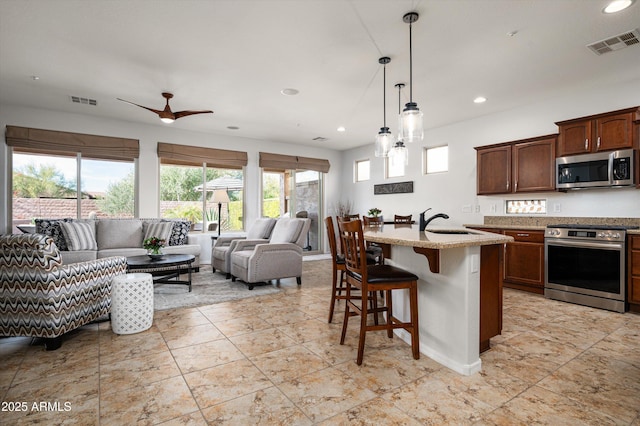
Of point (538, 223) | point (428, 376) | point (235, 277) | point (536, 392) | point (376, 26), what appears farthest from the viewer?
point (235, 277)

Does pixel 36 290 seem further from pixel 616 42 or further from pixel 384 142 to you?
pixel 616 42

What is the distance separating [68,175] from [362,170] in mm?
6038

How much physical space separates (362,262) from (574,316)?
2.73 metres

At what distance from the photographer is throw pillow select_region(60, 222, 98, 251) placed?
4727 millimetres

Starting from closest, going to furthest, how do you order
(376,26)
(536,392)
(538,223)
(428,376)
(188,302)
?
(536,392)
(428,376)
(376,26)
(188,302)
(538,223)

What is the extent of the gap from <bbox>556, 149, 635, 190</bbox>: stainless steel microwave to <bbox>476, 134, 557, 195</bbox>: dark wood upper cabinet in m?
0.14

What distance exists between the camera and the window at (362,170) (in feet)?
26.4

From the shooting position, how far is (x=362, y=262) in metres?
2.21

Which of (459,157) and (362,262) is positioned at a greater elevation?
(459,157)

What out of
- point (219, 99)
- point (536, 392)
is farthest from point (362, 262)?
point (219, 99)

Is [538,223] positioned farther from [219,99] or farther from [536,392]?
[219,99]

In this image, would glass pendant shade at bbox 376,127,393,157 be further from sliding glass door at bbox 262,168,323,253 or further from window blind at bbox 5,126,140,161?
window blind at bbox 5,126,140,161

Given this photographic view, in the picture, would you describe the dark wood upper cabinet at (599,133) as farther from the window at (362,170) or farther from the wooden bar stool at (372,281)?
the window at (362,170)

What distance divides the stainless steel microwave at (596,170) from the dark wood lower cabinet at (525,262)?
0.78 meters
